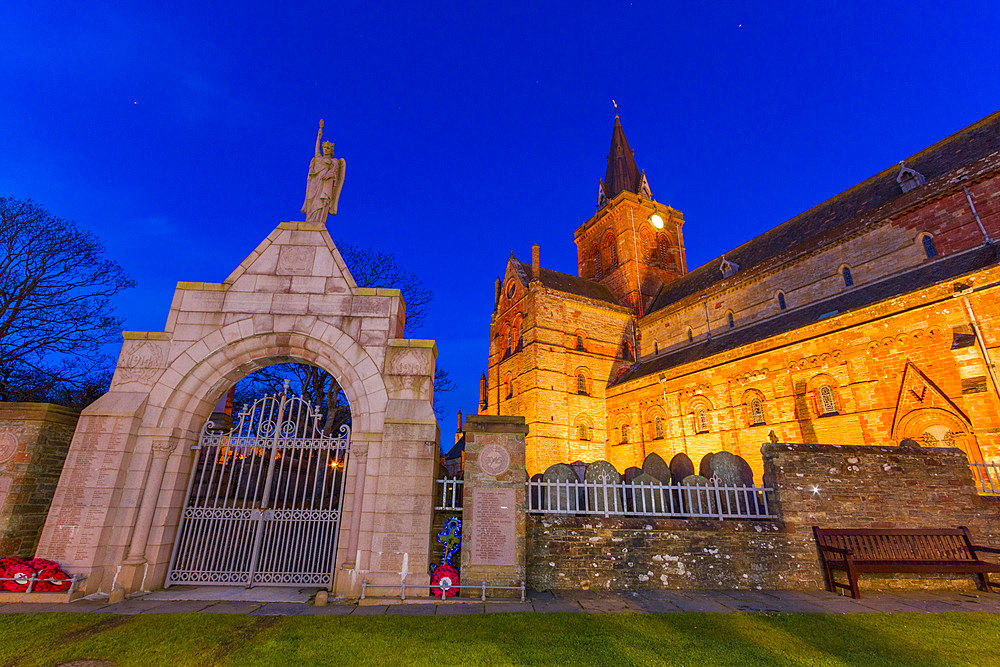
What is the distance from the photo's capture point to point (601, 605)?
6.57m

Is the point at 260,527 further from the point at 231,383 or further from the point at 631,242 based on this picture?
the point at 631,242

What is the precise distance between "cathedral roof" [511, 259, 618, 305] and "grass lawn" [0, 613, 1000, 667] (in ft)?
91.6

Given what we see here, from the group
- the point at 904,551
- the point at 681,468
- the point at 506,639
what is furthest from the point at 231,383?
the point at 904,551

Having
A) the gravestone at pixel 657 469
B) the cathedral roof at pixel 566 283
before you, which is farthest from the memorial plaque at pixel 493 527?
the cathedral roof at pixel 566 283

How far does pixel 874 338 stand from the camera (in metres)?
16.3

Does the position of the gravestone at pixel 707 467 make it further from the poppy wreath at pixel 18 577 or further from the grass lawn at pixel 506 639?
the poppy wreath at pixel 18 577

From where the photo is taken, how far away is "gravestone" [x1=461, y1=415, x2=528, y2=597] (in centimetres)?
708

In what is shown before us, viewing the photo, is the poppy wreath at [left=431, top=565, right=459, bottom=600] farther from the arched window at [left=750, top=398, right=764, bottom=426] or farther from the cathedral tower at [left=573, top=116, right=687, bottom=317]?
the cathedral tower at [left=573, top=116, right=687, bottom=317]

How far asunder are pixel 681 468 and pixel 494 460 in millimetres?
6824

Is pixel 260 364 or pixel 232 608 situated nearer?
pixel 232 608

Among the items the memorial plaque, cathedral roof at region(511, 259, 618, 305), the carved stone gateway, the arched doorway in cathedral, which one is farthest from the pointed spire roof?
the memorial plaque

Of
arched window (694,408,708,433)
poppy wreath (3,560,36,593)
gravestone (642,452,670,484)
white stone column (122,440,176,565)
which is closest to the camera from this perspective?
poppy wreath (3,560,36,593)

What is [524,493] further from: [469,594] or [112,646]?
[112,646]

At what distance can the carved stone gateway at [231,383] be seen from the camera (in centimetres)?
704
